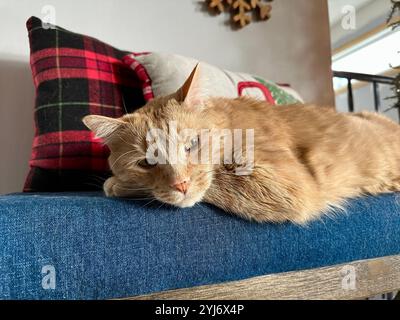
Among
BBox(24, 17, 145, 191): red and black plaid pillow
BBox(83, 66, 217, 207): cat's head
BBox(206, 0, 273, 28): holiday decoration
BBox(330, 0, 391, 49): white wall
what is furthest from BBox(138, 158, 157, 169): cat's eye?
BBox(330, 0, 391, 49): white wall

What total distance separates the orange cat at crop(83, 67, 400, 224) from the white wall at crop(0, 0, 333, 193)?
89 cm

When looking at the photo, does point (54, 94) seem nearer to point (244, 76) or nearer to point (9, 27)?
point (9, 27)

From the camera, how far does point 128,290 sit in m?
0.63

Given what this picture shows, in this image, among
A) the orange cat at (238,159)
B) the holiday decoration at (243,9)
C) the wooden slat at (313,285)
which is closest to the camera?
the wooden slat at (313,285)

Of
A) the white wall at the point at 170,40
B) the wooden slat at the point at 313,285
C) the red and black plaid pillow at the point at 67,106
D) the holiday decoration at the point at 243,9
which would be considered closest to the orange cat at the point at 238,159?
the wooden slat at the point at 313,285

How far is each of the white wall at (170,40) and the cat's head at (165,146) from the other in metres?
0.89

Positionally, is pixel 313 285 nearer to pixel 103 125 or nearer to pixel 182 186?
pixel 182 186

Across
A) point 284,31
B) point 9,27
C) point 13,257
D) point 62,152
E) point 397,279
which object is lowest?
point 397,279

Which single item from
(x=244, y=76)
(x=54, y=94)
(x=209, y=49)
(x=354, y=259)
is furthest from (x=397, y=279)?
(x=209, y=49)

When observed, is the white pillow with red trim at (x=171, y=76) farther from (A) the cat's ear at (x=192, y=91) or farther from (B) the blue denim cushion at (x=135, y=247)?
(B) the blue denim cushion at (x=135, y=247)

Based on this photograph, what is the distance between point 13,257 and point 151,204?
0.29 meters

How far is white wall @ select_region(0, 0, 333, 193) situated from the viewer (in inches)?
63.1

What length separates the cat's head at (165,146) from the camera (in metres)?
0.80

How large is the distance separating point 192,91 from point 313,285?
1.80ft
